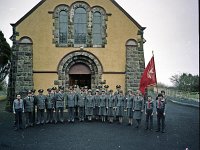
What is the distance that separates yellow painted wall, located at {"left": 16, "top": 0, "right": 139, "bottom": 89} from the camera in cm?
1859

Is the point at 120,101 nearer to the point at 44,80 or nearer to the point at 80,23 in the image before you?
the point at 44,80

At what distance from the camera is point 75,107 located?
615 inches

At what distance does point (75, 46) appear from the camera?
741 inches

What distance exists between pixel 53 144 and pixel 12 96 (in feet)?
32.6

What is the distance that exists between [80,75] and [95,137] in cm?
908

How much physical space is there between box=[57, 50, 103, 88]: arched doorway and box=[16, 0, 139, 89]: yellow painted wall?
1.00 ft

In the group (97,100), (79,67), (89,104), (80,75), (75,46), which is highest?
(75,46)

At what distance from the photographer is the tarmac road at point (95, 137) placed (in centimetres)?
942

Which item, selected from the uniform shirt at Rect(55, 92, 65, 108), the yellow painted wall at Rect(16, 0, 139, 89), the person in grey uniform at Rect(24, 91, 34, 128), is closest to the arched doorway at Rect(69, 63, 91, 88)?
the yellow painted wall at Rect(16, 0, 139, 89)

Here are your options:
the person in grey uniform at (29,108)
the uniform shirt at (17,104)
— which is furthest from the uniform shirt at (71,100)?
the uniform shirt at (17,104)

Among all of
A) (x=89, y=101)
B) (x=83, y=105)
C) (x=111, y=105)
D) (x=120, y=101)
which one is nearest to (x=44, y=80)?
A: (x=83, y=105)

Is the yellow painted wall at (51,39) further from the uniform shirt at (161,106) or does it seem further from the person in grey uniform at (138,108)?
the uniform shirt at (161,106)

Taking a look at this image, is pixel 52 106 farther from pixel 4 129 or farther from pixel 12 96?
pixel 12 96

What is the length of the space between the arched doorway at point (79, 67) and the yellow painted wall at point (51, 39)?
1.00 ft
